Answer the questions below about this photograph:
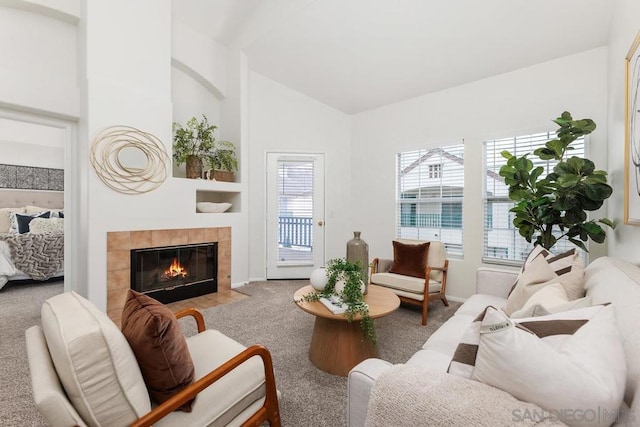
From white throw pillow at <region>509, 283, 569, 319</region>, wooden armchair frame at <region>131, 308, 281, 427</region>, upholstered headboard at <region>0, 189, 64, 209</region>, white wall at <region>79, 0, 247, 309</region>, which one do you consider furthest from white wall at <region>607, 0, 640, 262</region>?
upholstered headboard at <region>0, 189, 64, 209</region>

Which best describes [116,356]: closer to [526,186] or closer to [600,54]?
[526,186]

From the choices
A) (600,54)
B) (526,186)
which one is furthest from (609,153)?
(600,54)

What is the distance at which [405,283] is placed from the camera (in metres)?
3.23

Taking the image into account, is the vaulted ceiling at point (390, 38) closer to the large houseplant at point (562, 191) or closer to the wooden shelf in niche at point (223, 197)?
the large houseplant at point (562, 191)

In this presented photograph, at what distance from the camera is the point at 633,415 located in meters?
0.68

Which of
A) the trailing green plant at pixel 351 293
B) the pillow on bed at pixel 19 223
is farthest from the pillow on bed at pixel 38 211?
the trailing green plant at pixel 351 293

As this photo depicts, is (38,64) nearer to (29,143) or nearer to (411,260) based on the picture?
(29,143)

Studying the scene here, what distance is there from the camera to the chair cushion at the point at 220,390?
3.76 ft

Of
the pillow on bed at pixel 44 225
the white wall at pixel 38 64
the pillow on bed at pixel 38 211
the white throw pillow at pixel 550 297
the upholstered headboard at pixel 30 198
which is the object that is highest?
the white wall at pixel 38 64

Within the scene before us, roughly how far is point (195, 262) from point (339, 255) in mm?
2250

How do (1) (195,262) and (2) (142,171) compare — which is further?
(1) (195,262)

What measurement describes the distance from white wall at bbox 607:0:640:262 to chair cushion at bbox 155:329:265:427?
227 cm

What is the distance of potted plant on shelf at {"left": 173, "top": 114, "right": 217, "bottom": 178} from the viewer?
12.7 ft

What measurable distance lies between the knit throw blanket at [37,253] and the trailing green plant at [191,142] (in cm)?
217
